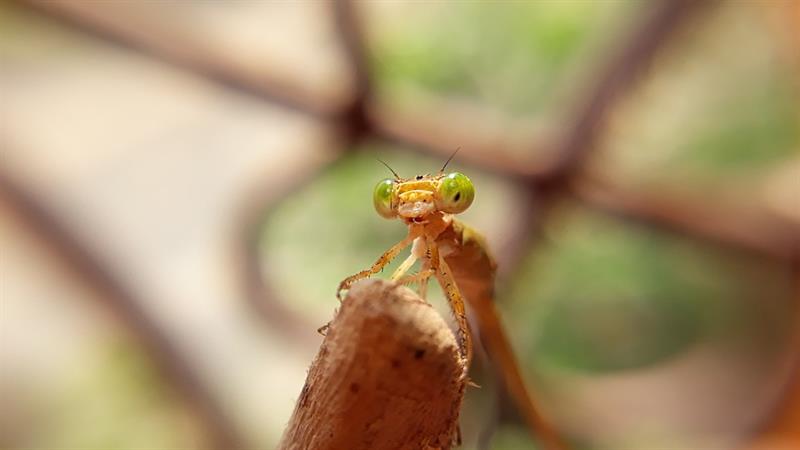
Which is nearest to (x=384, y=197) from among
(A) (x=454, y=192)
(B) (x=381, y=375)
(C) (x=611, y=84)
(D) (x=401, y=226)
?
(A) (x=454, y=192)

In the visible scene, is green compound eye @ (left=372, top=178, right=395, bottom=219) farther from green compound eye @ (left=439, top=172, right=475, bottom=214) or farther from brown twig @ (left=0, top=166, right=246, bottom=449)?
brown twig @ (left=0, top=166, right=246, bottom=449)

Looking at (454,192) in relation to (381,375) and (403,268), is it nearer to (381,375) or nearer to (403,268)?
(403,268)

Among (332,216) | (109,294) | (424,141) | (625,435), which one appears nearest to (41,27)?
(109,294)

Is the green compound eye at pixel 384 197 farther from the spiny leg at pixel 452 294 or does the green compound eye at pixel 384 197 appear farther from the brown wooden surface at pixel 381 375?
the brown wooden surface at pixel 381 375

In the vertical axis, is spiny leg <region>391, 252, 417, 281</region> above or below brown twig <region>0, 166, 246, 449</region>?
below

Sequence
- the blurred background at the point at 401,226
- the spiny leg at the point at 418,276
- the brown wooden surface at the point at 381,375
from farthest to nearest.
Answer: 1. the blurred background at the point at 401,226
2. the spiny leg at the point at 418,276
3. the brown wooden surface at the point at 381,375

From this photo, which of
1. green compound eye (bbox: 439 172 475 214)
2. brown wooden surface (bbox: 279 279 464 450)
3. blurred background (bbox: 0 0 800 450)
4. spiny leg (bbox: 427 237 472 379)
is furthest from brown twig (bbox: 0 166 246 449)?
brown wooden surface (bbox: 279 279 464 450)

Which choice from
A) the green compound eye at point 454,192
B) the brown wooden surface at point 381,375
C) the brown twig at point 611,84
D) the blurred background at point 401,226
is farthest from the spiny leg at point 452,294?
the brown twig at point 611,84

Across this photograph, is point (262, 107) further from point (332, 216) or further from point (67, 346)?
point (67, 346)
